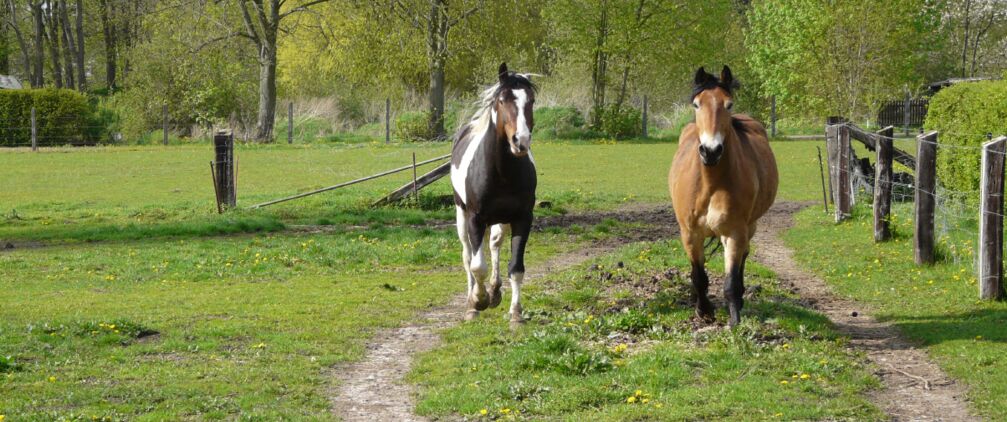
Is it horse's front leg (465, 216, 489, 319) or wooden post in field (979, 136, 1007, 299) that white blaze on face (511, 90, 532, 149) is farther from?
wooden post in field (979, 136, 1007, 299)

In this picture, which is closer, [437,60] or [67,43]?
[437,60]

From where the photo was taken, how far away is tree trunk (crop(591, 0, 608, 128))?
40.8 meters

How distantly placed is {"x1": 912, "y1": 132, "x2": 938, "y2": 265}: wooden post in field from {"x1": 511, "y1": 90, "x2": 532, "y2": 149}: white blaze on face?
17.1ft

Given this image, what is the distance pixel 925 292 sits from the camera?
10391 millimetres

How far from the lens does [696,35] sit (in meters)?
44.0

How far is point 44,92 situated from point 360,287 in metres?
32.0

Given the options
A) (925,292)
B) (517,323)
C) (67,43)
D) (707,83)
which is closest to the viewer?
(707,83)

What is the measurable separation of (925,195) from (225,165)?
39.4 feet

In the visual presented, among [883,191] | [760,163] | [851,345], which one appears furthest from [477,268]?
[883,191]

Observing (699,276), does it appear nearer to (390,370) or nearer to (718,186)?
(718,186)

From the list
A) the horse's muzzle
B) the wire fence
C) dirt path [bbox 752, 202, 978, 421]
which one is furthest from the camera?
the wire fence

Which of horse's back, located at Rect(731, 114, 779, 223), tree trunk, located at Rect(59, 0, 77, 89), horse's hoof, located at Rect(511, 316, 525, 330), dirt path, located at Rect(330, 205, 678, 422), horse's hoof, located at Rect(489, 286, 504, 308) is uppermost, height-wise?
tree trunk, located at Rect(59, 0, 77, 89)

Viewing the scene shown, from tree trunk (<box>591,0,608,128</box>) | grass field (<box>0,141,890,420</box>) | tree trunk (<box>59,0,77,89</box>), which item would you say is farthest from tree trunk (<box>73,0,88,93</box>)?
grass field (<box>0,141,890,420</box>)

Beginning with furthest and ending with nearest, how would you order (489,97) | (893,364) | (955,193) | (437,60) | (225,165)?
(437,60), (225,165), (955,193), (489,97), (893,364)
